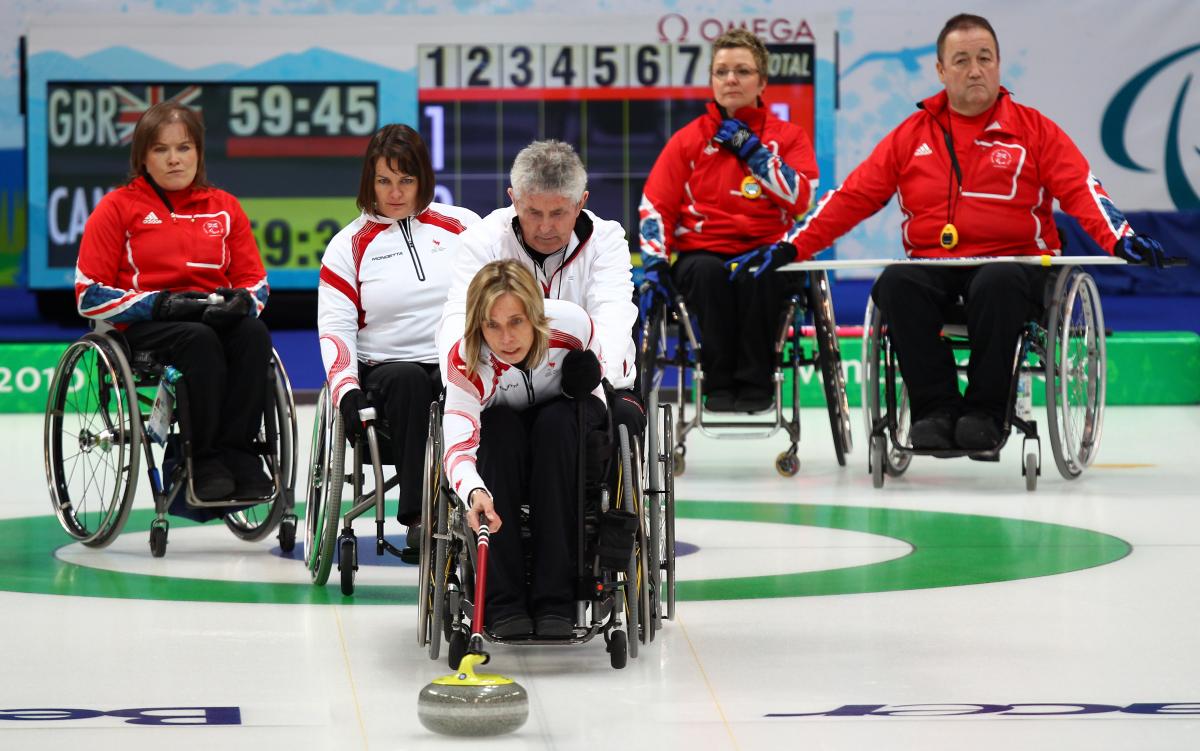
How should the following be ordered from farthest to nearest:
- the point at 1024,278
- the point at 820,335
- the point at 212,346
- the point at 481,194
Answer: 1. the point at 481,194
2. the point at 820,335
3. the point at 1024,278
4. the point at 212,346

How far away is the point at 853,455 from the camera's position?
6562 mm

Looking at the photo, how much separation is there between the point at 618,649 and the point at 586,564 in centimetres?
16

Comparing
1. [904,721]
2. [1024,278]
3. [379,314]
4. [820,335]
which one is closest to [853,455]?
[820,335]

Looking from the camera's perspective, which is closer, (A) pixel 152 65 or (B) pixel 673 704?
(B) pixel 673 704

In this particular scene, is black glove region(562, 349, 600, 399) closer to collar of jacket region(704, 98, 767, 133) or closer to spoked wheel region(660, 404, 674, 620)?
spoked wheel region(660, 404, 674, 620)

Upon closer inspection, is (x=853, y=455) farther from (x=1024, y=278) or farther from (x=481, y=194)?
(x=481, y=194)

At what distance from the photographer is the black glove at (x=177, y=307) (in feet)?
14.2

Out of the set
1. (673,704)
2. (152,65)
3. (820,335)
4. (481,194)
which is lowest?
(673,704)

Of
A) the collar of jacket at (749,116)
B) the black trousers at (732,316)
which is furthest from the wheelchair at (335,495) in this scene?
the collar of jacket at (749,116)

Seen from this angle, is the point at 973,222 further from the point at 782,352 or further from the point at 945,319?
the point at 782,352

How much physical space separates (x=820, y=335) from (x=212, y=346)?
7.62ft

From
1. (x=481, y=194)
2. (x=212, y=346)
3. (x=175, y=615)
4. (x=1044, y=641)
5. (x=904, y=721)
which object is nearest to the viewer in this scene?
(x=904, y=721)

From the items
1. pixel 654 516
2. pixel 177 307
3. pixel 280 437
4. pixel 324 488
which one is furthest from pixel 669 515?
pixel 177 307

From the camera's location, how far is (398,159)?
407 centimetres
